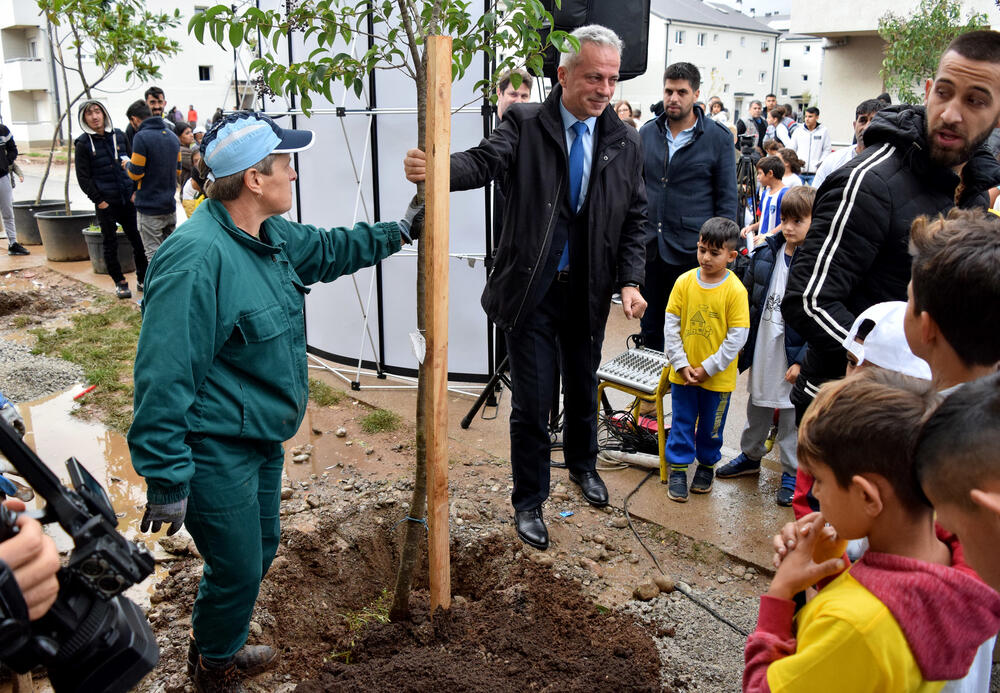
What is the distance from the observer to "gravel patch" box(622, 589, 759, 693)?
111 inches

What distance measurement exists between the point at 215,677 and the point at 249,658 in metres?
0.16

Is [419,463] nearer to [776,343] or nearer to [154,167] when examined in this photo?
[776,343]

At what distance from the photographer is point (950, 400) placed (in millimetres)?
1265

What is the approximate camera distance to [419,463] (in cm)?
290

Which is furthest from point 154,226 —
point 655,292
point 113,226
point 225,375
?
point 225,375

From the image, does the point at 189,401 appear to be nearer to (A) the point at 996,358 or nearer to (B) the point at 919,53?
(A) the point at 996,358

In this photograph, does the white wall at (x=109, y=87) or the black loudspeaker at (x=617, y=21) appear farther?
the white wall at (x=109, y=87)

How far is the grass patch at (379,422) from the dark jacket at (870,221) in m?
3.12

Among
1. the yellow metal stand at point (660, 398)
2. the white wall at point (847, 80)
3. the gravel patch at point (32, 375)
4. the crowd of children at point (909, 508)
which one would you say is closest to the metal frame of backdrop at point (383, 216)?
the yellow metal stand at point (660, 398)

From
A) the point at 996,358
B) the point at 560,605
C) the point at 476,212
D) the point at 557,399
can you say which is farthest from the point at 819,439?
the point at 476,212

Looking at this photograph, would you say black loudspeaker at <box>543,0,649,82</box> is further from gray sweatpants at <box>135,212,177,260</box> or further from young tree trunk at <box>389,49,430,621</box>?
gray sweatpants at <box>135,212,177,260</box>

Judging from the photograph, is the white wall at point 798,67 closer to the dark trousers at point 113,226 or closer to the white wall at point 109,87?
the white wall at point 109,87

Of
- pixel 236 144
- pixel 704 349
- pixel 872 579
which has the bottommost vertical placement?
pixel 704 349

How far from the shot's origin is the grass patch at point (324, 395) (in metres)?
5.59
